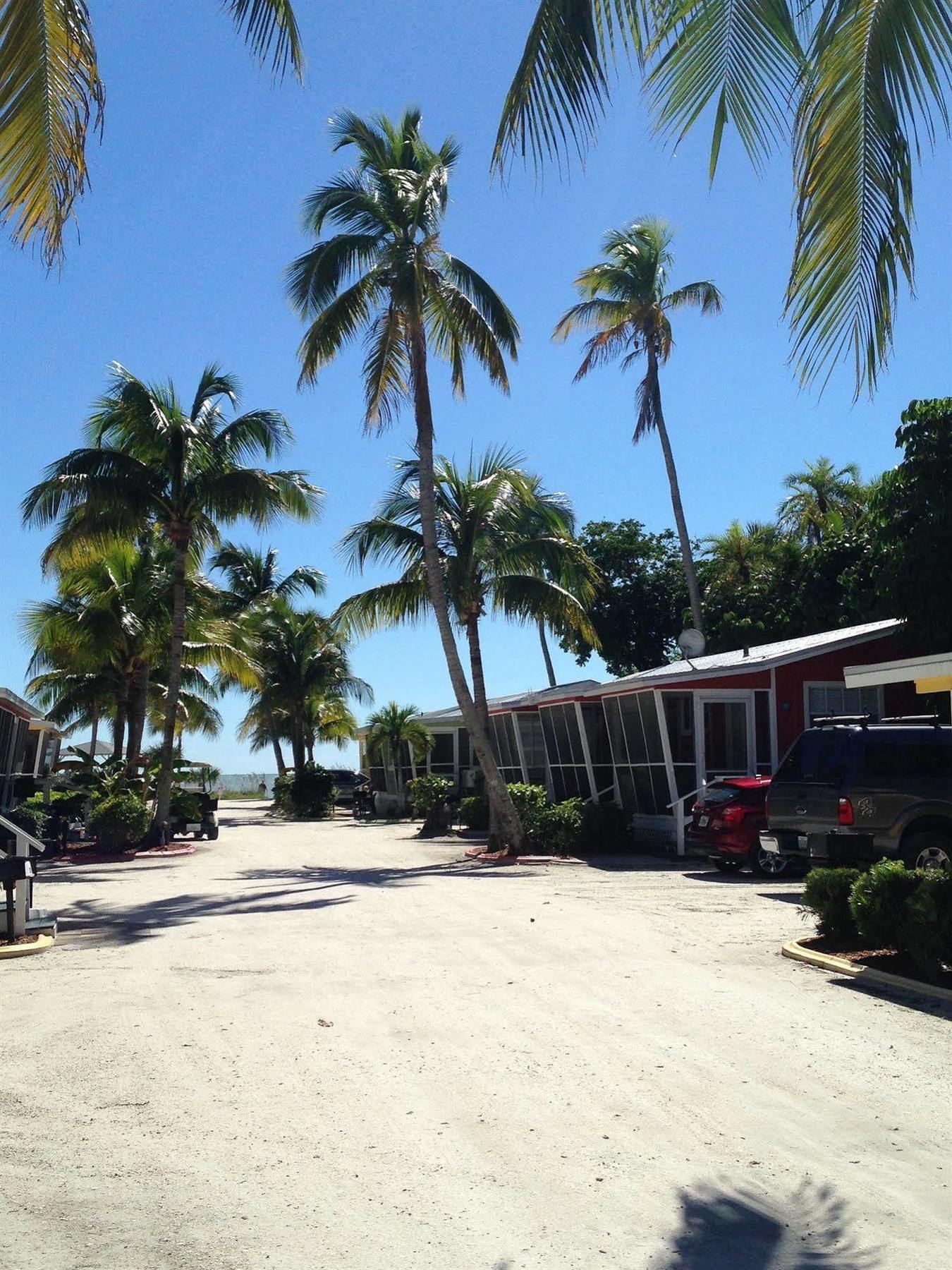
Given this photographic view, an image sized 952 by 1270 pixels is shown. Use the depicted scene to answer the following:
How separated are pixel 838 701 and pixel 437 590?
8224 mm

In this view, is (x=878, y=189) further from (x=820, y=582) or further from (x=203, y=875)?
(x=820, y=582)

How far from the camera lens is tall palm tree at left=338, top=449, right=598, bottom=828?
2475 cm

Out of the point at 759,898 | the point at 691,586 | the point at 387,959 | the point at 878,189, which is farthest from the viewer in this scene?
the point at 691,586

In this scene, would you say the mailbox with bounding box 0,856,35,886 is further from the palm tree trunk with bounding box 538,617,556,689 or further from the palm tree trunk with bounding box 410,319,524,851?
the palm tree trunk with bounding box 538,617,556,689

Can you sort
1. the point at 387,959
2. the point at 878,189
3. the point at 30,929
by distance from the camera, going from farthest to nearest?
the point at 30,929, the point at 387,959, the point at 878,189

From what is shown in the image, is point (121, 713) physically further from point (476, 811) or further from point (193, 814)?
point (476, 811)

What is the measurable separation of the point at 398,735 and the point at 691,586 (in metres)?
10.9

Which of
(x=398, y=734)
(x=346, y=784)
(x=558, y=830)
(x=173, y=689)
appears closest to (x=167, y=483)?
(x=173, y=689)

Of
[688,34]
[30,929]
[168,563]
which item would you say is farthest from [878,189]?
[168,563]

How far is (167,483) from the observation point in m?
25.0

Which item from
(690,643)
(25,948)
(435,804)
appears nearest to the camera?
(25,948)

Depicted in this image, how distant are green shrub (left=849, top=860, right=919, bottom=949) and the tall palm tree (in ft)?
49.8

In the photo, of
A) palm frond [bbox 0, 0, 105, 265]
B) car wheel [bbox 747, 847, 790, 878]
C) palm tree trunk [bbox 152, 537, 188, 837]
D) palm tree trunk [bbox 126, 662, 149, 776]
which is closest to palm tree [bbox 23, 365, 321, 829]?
palm tree trunk [bbox 152, 537, 188, 837]

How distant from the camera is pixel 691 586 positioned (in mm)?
37156
